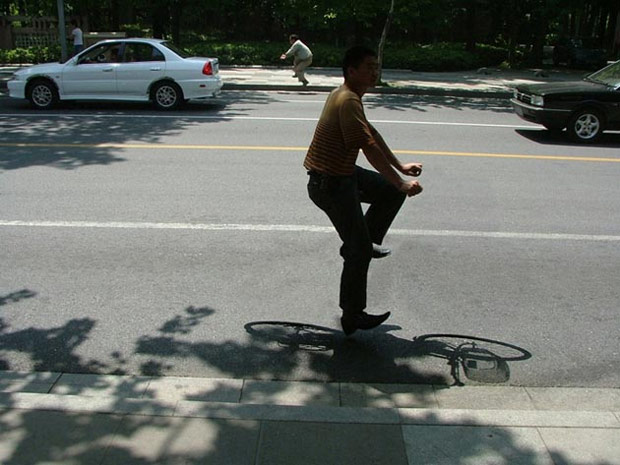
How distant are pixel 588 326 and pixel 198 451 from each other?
3.04m


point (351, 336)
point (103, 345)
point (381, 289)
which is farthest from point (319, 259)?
point (103, 345)

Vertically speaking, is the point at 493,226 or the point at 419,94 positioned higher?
the point at 419,94

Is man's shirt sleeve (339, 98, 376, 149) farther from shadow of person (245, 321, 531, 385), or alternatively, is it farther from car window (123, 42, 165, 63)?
car window (123, 42, 165, 63)

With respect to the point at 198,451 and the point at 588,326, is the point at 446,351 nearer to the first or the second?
the point at 588,326

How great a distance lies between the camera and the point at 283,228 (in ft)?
20.9

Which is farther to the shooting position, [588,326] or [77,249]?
[77,249]

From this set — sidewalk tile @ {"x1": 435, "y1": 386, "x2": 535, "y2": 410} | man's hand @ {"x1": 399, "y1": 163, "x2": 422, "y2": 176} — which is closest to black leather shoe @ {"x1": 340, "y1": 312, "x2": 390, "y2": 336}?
sidewalk tile @ {"x1": 435, "y1": 386, "x2": 535, "y2": 410}

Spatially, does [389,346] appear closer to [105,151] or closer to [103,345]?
[103,345]

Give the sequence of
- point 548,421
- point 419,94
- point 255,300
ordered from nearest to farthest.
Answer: point 548,421 → point 255,300 → point 419,94

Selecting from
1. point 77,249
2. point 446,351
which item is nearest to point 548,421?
point 446,351

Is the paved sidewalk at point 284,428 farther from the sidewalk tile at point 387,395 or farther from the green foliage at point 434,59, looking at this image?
the green foliage at point 434,59

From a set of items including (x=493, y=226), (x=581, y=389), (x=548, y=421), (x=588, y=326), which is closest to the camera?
(x=548, y=421)

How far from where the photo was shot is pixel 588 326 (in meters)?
4.52

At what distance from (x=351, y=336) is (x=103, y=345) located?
5.51ft
